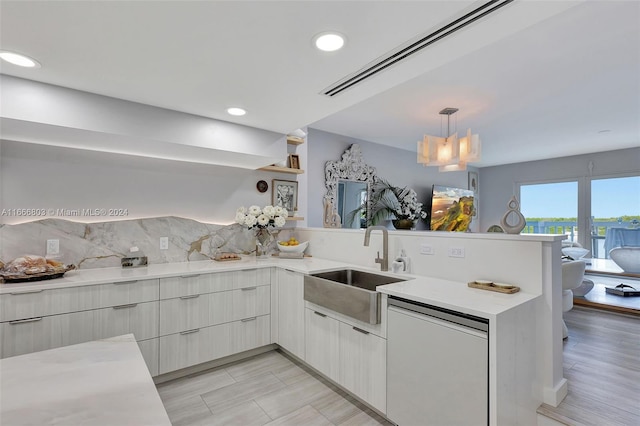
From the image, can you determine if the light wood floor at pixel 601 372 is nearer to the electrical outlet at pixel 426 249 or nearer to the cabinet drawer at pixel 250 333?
the electrical outlet at pixel 426 249

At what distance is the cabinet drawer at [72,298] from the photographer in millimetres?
1825

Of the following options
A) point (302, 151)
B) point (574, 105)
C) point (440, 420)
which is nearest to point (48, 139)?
point (302, 151)

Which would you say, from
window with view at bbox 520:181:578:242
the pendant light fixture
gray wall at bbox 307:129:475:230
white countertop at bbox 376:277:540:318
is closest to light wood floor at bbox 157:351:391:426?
white countertop at bbox 376:277:540:318

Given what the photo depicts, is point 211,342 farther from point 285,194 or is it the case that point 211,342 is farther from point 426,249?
point 426,249

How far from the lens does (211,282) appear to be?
2.52 meters

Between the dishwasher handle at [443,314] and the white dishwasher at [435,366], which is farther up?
the dishwasher handle at [443,314]

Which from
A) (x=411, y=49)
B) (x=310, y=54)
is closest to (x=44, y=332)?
(x=310, y=54)

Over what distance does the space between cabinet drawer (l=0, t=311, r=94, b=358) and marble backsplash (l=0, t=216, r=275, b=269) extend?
0.61 metres

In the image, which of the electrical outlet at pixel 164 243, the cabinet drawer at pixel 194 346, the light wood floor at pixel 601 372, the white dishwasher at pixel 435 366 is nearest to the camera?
the white dishwasher at pixel 435 366

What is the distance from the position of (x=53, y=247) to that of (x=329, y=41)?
2.54m

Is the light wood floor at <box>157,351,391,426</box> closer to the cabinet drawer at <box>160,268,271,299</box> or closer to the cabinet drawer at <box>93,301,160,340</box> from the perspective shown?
the cabinet drawer at <box>93,301,160,340</box>

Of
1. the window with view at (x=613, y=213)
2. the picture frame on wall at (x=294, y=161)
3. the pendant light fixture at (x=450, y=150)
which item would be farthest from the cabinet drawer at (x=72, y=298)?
the window with view at (x=613, y=213)

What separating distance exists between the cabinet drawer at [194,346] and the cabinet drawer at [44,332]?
521 mm

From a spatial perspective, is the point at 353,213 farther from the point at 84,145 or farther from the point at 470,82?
the point at 84,145
